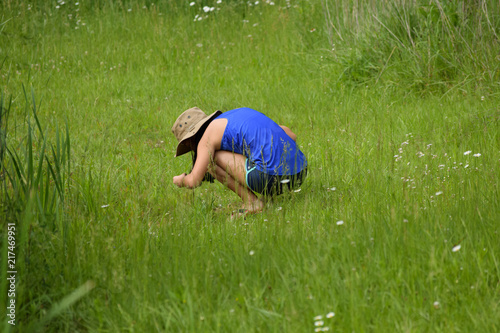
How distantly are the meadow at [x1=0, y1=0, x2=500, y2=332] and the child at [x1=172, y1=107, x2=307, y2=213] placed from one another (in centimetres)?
20

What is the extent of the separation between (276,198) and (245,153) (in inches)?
15.0

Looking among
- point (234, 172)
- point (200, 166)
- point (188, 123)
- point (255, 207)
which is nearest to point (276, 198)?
point (255, 207)

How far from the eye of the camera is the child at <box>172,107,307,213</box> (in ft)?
11.2

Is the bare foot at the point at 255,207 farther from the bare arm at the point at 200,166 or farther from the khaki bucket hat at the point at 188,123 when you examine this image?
the khaki bucket hat at the point at 188,123

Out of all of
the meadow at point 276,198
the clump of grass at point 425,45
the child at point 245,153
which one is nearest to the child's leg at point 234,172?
the child at point 245,153

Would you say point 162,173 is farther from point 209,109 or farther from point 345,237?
point 345,237

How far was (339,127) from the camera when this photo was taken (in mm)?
5004

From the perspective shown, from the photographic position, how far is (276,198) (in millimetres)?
3449

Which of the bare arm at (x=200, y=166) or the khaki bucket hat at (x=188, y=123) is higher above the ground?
the khaki bucket hat at (x=188, y=123)

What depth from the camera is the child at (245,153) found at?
11.2ft

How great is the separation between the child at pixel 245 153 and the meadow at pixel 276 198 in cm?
20

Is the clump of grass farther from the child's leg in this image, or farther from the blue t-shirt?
the child's leg

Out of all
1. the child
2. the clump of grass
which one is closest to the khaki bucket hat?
the child

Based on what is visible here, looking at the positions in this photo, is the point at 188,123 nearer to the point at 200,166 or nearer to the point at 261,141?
the point at 200,166
